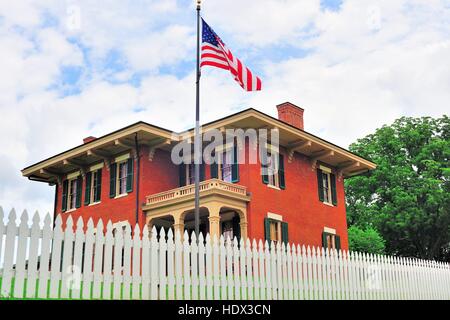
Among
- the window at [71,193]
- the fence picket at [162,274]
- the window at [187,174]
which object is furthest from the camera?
the window at [71,193]

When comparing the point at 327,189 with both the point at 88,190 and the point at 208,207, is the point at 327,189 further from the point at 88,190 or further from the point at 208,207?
the point at 88,190

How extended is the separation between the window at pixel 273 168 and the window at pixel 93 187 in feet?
28.6

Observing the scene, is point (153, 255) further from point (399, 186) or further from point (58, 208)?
point (399, 186)

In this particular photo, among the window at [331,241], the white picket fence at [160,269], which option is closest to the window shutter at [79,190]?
the window at [331,241]

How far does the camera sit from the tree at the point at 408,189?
37.1m

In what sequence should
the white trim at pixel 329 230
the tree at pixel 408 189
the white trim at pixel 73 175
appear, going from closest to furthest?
the white trim at pixel 329 230
the white trim at pixel 73 175
the tree at pixel 408 189

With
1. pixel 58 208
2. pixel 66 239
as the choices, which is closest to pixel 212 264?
pixel 66 239

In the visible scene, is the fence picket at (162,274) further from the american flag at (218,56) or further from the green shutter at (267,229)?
the green shutter at (267,229)

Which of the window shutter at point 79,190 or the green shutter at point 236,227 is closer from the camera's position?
the green shutter at point 236,227

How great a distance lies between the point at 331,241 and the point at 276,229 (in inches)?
189

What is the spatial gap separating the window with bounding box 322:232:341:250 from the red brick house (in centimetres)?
5

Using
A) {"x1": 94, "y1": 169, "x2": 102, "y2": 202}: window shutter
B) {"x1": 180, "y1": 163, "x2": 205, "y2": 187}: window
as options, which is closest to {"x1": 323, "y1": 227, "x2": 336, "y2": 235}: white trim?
→ {"x1": 180, "y1": 163, "x2": 205, "y2": 187}: window

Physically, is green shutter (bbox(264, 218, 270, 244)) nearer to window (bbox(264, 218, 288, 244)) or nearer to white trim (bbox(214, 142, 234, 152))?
window (bbox(264, 218, 288, 244))

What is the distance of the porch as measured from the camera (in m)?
21.4
